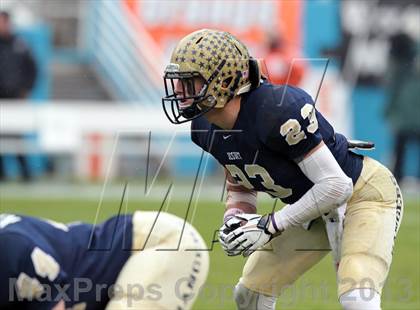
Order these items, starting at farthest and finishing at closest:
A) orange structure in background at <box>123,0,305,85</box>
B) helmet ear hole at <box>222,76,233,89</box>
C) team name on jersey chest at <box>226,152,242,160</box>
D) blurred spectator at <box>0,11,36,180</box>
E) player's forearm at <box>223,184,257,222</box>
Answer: orange structure in background at <box>123,0,305,85</box> < blurred spectator at <box>0,11,36,180</box> < player's forearm at <box>223,184,257,222</box> < team name on jersey chest at <box>226,152,242,160</box> < helmet ear hole at <box>222,76,233,89</box>

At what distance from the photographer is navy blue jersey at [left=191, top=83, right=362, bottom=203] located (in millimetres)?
3854

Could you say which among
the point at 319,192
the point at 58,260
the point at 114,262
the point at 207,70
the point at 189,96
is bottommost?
the point at 114,262

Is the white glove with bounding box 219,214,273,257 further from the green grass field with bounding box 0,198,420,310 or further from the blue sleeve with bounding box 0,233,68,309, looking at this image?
the green grass field with bounding box 0,198,420,310

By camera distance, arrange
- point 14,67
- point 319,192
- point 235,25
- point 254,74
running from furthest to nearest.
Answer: point 235,25 → point 14,67 → point 254,74 → point 319,192

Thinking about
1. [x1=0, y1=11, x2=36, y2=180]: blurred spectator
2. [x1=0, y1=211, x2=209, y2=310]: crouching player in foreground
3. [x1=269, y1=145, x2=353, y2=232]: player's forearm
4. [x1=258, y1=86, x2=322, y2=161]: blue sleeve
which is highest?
[x1=258, y1=86, x2=322, y2=161]: blue sleeve

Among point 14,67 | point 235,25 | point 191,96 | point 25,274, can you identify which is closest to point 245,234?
point 191,96

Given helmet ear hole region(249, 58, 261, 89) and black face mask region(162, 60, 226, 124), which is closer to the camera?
black face mask region(162, 60, 226, 124)

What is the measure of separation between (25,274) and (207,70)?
3.47ft

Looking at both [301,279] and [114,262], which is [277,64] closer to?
[301,279]

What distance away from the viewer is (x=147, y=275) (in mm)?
4402

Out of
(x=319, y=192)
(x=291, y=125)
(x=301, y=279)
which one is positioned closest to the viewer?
(x=291, y=125)

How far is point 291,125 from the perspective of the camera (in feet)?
12.5

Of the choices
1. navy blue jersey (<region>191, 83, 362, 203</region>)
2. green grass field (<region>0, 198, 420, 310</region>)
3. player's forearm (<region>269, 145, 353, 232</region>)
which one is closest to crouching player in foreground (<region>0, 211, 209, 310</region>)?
navy blue jersey (<region>191, 83, 362, 203</region>)

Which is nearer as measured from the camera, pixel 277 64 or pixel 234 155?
pixel 234 155
